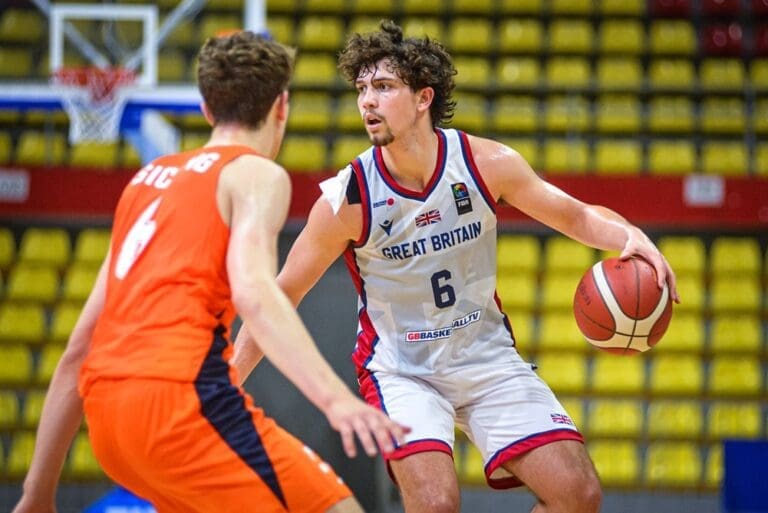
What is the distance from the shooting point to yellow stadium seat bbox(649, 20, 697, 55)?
39.8 ft

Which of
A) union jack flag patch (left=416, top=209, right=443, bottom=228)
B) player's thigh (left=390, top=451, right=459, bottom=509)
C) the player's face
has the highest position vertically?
the player's face

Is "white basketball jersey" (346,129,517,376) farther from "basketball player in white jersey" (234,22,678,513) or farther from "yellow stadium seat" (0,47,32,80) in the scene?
"yellow stadium seat" (0,47,32,80)

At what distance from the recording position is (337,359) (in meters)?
7.70

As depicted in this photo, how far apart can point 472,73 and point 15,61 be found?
185 inches

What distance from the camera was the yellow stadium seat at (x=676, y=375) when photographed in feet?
32.9

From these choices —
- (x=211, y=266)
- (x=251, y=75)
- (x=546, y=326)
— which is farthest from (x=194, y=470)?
(x=546, y=326)

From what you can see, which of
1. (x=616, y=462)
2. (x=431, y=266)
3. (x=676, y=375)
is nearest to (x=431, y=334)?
(x=431, y=266)

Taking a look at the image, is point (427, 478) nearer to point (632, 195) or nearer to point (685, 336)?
point (632, 195)

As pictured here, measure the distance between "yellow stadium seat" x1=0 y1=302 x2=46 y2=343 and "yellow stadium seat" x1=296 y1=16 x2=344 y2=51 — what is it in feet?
13.3

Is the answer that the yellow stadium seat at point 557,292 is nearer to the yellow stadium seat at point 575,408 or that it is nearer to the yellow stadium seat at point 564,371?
the yellow stadium seat at point 564,371

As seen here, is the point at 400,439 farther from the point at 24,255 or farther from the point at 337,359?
the point at 24,255

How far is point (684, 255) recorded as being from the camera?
1083cm

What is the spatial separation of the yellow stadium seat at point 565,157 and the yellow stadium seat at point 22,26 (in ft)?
17.5

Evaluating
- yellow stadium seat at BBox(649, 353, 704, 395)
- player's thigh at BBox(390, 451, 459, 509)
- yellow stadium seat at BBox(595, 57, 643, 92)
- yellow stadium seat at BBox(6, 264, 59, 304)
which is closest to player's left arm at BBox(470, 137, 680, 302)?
player's thigh at BBox(390, 451, 459, 509)
